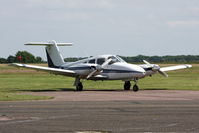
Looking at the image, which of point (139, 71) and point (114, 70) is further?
point (114, 70)

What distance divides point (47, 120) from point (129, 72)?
1960cm

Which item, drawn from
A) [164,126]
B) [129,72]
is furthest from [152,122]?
[129,72]

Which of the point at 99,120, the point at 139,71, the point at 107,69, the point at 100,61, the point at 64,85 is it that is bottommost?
the point at 64,85

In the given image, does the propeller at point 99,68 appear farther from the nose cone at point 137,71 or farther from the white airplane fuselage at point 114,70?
the nose cone at point 137,71

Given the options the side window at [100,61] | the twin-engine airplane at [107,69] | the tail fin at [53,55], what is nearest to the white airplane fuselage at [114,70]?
the twin-engine airplane at [107,69]

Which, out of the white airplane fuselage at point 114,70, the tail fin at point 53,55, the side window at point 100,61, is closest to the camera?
the white airplane fuselage at point 114,70

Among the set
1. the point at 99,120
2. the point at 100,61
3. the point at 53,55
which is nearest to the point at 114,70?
the point at 100,61

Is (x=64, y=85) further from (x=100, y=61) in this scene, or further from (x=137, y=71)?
(x=137, y=71)

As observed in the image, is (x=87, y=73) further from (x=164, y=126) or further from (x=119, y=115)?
(x=164, y=126)

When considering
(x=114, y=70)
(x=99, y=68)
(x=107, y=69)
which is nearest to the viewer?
(x=99, y=68)

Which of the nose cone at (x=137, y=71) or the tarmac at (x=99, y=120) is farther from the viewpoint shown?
the nose cone at (x=137, y=71)

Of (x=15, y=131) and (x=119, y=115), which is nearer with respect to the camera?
(x=15, y=131)

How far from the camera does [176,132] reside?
452 inches

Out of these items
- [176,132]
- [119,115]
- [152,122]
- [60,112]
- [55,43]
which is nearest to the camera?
[176,132]
